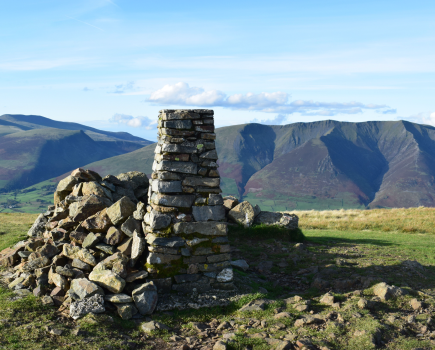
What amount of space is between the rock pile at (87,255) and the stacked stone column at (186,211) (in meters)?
0.64

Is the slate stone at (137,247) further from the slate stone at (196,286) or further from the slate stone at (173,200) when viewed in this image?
the slate stone at (196,286)

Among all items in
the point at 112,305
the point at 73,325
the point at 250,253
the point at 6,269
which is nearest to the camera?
the point at 73,325

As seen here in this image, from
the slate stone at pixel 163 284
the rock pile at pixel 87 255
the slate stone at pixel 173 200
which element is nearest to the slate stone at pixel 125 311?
the rock pile at pixel 87 255

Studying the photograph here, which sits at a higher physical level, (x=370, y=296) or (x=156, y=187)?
(x=156, y=187)

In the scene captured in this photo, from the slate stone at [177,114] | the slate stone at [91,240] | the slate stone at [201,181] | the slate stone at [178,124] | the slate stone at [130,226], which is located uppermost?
the slate stone at [177,114]

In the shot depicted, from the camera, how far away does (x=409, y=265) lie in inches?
519

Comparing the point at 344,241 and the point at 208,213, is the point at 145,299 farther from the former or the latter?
the point at 344,241

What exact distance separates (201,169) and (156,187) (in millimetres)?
1354

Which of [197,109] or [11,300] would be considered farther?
[197,109]

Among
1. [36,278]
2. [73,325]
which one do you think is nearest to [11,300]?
[36,278]

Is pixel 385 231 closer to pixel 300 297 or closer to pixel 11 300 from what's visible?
pixel 300 297

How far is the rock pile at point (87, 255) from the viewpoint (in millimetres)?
9250

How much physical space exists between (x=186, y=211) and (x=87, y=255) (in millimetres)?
3016

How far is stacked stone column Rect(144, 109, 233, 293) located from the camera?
10219 millimetres
